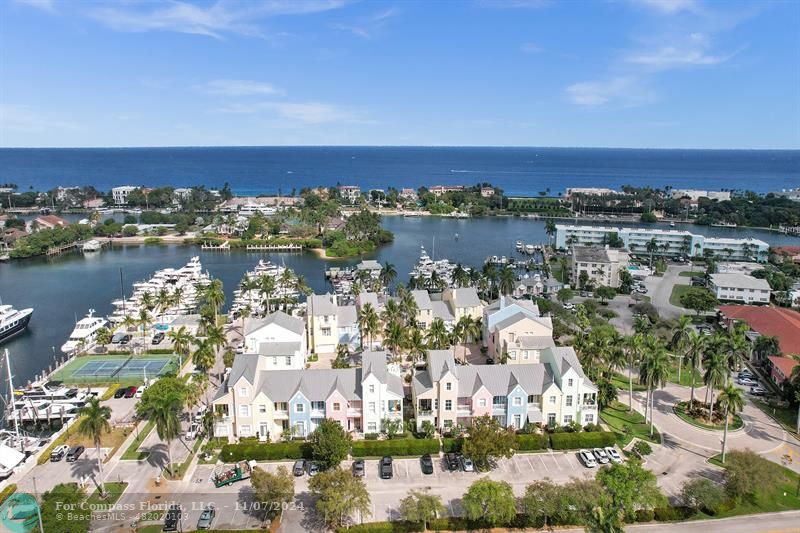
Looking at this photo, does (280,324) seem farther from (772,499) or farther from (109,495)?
(772,499)

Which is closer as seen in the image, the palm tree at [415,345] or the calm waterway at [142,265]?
the palm tree at [415,345]

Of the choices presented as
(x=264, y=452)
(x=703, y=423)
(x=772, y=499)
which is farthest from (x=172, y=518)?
(x=703, y=423)

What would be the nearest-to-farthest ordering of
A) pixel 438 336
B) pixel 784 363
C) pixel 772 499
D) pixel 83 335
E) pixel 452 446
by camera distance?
pixel 772 499 < pixel 452 446 < pixel 784 363 < pixel 438 336 < pixel 83 335

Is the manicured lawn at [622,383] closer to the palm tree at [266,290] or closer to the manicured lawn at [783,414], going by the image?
the manicured lawn at [783,414]

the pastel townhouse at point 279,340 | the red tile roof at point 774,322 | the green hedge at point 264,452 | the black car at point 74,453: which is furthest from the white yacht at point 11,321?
the red tile roof at point 774,322

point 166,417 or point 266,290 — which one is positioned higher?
point 266,290
